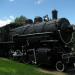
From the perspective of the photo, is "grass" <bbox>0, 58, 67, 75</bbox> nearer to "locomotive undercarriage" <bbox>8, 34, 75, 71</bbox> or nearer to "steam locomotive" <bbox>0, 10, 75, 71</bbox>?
"locomotive undercarriage" <bbox>8, 34, 75, 71</bbox>

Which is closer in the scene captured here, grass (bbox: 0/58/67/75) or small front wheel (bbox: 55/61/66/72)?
grass (bbox: 0/58/67/75)

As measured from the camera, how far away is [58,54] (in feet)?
45.5

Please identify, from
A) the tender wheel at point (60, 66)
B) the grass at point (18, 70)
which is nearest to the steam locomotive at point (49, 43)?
the tender wheel at point (60, 66)

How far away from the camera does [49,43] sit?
14.2 meters

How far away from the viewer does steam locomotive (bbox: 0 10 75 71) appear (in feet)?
45.0

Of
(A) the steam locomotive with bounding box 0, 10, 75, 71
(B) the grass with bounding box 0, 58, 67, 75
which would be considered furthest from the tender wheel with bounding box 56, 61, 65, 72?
(B) the grass with bounding box 0, 58, 67, 75

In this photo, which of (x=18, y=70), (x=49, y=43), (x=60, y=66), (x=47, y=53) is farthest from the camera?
(x=49, y=43)

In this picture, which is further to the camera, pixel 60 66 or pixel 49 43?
pixel 49 43

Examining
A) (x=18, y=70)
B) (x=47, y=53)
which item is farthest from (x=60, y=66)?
(x=18, y=70)

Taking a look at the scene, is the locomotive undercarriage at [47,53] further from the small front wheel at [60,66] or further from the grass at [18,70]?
the grass at [18,70]

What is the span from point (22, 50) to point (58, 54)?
3.78 metres

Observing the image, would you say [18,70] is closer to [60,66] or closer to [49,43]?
[60,66]

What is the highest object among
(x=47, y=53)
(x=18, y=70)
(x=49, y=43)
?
(x=49, y=43)

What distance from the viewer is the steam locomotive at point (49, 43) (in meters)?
13.7
